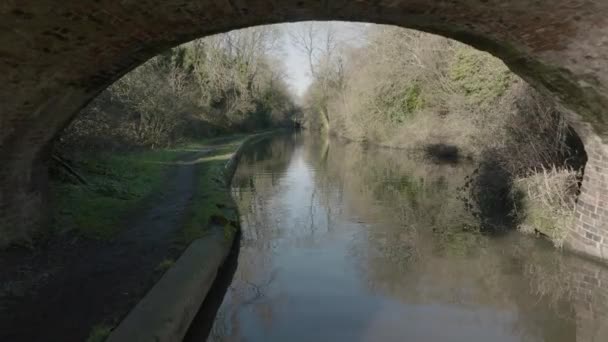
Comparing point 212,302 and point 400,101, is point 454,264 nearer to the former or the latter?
point 212,302

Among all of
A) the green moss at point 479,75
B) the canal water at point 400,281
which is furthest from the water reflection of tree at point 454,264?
the green moss at point 479,75

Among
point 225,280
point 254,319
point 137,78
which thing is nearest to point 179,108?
point 137,78

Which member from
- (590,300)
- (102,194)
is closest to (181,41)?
(102,194)

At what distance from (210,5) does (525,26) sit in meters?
3.49

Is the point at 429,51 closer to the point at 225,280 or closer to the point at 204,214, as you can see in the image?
the point at 204,214

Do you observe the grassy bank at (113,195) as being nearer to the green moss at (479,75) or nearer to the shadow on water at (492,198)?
the shadow on water at (492,198)

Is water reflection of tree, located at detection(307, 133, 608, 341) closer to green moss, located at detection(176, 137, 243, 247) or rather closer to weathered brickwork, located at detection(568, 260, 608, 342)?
weathered brickwork, located at detection(568, 260, 608, 342)

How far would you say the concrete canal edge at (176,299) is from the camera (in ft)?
12.3

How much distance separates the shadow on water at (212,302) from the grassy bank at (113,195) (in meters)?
0.81

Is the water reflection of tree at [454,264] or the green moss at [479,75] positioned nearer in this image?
the water reflection of tree at [454,264]

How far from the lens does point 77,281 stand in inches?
199

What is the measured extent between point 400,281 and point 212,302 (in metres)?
2.89

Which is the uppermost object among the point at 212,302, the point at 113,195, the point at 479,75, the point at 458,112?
the point at 479,75

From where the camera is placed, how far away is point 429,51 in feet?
68.1
